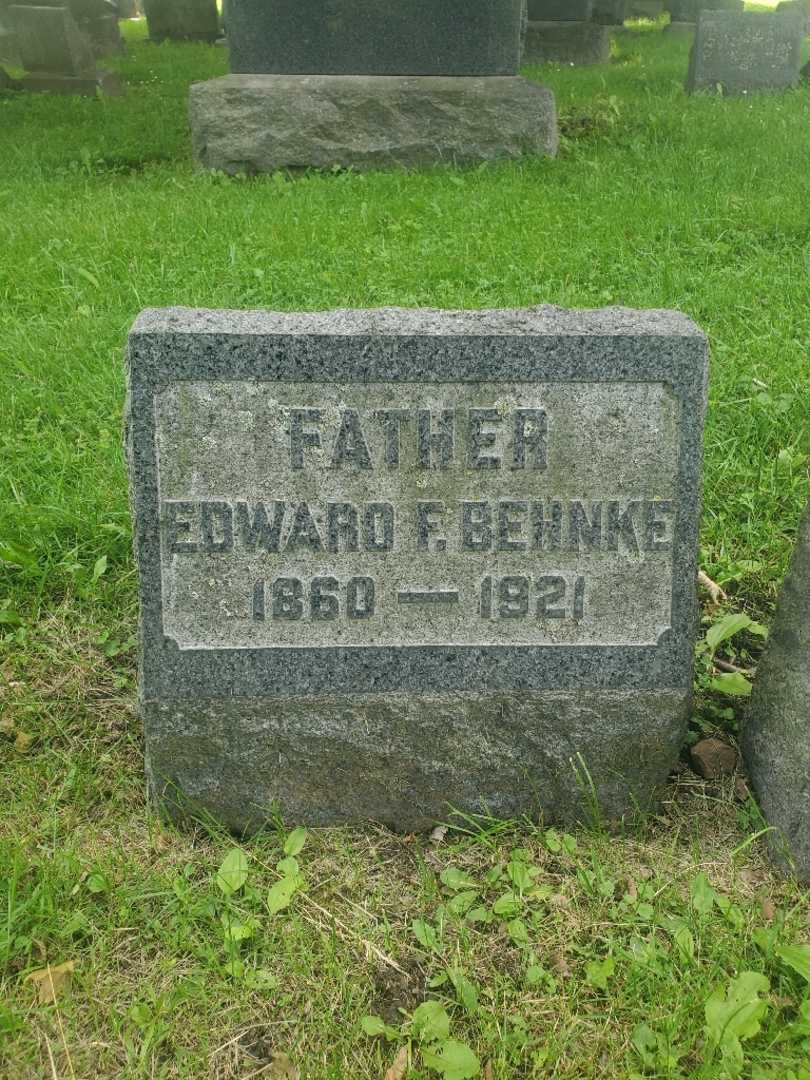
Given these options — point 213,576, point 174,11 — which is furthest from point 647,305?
point 174,11

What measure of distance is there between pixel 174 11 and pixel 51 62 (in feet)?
16.1

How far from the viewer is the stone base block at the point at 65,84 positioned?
35.9 ft

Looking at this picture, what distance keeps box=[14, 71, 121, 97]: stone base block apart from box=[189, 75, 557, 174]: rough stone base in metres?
4.59

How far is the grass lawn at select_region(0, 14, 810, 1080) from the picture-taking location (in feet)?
6.25

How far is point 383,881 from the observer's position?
88.7 inches

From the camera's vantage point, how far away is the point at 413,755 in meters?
2.31

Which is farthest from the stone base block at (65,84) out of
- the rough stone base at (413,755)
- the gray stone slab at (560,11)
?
the rough stone base at (413,755)

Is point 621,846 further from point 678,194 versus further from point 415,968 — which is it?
point 678,194

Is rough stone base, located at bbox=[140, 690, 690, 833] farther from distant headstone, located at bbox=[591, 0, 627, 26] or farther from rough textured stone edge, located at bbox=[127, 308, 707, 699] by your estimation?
distant headstone, located at bbox=[591, 0, 627, 26]

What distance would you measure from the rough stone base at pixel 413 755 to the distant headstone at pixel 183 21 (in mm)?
15096

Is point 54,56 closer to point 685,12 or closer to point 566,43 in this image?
point 566,43

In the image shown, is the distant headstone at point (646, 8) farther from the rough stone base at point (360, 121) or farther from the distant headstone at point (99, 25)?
the rough stone base at point (360, 121)

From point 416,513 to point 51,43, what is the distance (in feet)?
34.8

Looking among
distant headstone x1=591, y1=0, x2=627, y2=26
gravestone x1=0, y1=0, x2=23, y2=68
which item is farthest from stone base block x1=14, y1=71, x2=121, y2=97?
distant headstone x1=591, y1=0, x2=627, y2=26
